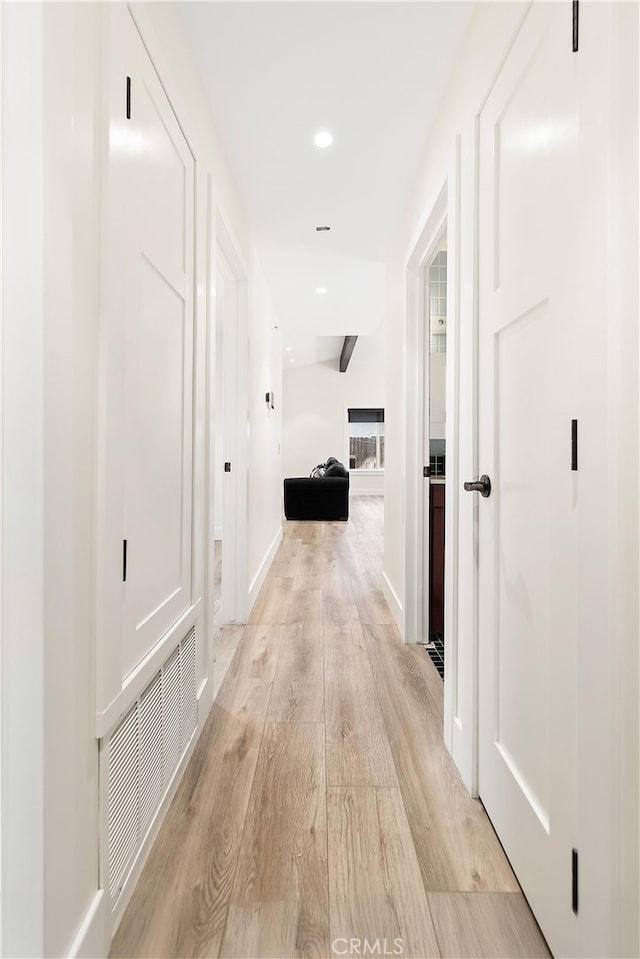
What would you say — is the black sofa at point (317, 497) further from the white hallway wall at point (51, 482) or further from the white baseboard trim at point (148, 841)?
the white hallway wall at point (51, 482)

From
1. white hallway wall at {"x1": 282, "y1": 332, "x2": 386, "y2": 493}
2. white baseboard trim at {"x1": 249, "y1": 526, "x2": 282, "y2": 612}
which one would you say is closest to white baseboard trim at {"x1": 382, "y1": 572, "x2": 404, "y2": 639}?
white baseboard trim at {"x1": 249, "y1": 526, "x2": 282, "y2": 612}

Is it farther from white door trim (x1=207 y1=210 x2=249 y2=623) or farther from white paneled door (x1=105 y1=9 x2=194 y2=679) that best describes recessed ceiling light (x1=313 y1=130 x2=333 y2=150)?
white door trim (x1=207 y1=210 x2=249 y2=623)

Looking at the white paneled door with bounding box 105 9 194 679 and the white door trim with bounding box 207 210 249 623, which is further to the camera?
the white door trim with bounding box 207 210 249 623

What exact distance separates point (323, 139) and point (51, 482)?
2131mm

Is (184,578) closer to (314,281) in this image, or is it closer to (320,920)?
(320,920)

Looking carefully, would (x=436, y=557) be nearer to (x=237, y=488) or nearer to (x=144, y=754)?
(x=237, y=488)

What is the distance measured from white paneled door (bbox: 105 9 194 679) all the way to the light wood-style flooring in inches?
21.4

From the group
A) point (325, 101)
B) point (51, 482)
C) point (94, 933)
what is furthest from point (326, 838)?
point (325, 101)

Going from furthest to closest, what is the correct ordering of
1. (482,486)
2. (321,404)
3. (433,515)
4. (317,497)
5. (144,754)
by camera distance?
1. (321,404)
2. (317,497)
3. (433,515)
4. (482,486)
5. (144,754)

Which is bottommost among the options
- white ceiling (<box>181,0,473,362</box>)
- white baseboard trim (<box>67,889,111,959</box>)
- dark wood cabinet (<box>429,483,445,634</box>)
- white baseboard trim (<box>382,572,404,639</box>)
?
white baseboard trim (<box>67,889,111,959</box>)

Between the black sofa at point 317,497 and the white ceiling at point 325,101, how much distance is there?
4471 mm

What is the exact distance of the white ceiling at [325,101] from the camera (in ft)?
5.25

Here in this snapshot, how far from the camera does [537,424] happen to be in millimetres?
1114

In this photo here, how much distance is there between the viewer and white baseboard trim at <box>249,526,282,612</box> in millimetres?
3248
